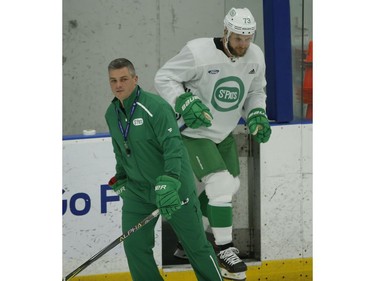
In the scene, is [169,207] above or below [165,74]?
below

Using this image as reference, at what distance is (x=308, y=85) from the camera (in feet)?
22.2

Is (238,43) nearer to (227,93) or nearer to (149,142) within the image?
(227,93)

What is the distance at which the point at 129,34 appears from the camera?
6770 millimetres

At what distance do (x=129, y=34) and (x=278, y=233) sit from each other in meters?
1.48

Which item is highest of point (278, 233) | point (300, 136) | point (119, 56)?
point (119, 56)

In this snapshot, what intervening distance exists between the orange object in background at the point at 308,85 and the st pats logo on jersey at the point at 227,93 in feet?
1.57

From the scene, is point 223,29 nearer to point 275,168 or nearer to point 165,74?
point 165,74

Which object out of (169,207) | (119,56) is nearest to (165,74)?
(119,56)

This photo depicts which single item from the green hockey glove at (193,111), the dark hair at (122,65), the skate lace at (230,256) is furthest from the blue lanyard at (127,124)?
the skate lace at (230,256)

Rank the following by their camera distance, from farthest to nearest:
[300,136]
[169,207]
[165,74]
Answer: [300,136], [165,74], [169,207]

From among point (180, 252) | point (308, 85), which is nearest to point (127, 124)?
point (180, 252)

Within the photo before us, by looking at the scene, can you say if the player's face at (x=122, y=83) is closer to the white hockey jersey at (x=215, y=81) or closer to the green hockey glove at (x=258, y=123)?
the white hockey jersey at (x=215, y=81)

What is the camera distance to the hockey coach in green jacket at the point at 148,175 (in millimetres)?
5883

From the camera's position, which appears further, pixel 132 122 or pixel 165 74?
pixel 165 74
